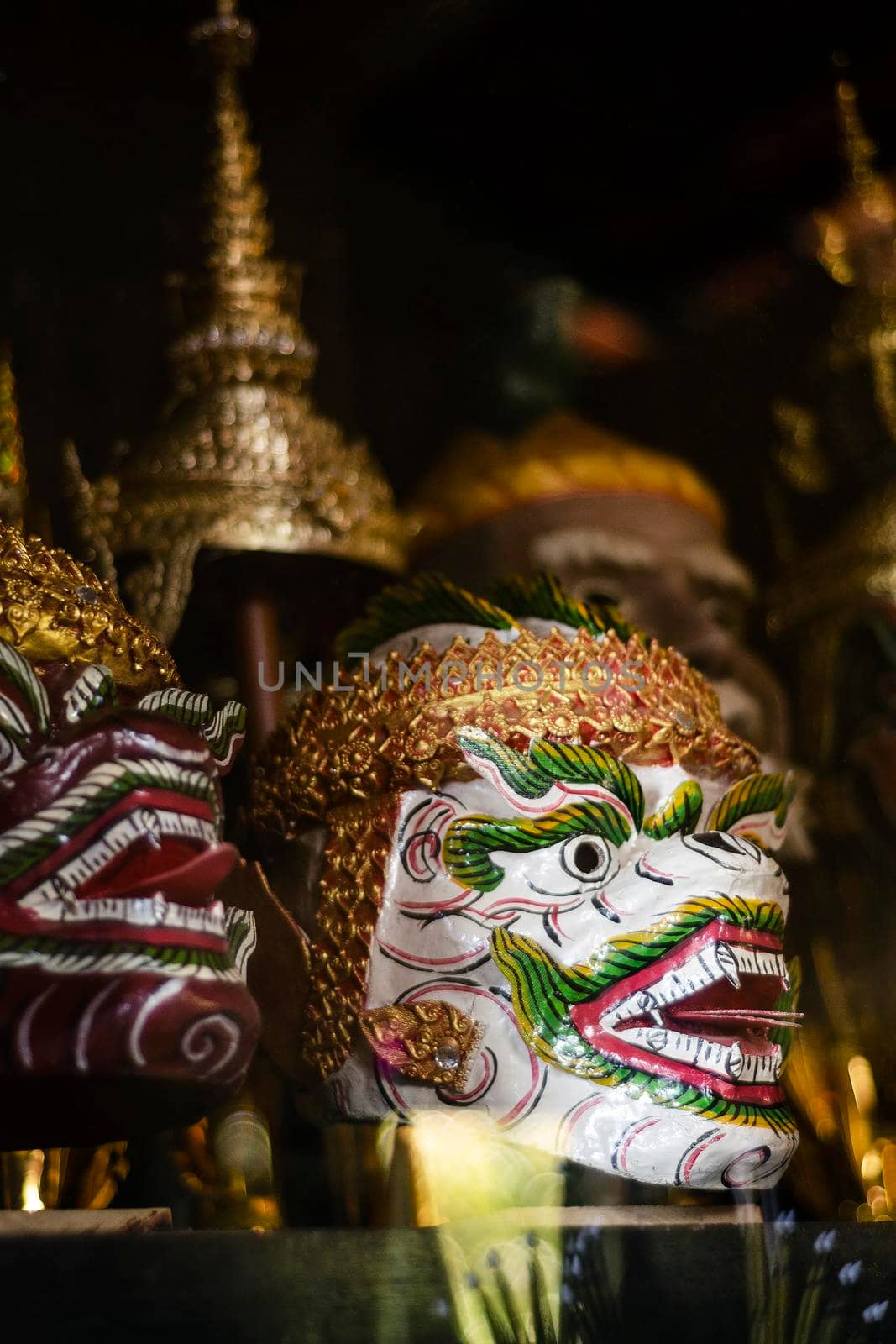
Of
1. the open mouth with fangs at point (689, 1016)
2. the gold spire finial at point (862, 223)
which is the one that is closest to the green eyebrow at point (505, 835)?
the open mouth with fangs at point (689, 1016)

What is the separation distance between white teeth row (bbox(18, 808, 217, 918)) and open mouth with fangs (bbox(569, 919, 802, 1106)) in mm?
513

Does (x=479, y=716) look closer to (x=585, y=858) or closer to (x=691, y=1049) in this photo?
(x=585, y=858)

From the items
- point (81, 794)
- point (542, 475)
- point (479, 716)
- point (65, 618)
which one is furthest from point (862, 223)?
point (81, 794)

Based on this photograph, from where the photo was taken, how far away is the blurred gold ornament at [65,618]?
129 centimetres

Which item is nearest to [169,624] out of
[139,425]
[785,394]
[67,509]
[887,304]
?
[67,509]

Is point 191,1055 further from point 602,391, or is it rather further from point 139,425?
point 602,391

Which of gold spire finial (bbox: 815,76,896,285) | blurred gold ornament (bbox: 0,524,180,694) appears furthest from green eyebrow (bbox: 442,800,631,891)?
gold spire finial (bbox: 815,76,896,285)

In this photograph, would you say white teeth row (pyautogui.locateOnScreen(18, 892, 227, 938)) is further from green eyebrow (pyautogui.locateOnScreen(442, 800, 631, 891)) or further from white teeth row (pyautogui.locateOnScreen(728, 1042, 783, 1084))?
white teeth row (pyautogui.locateOnScreen(728, 1042, 783, 1084))

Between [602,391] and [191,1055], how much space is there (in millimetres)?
1531

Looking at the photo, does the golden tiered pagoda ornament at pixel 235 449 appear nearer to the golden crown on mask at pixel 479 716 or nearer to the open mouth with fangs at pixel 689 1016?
the golden crown on mask at pixel 479 716

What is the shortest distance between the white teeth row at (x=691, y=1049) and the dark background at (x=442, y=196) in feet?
2.85

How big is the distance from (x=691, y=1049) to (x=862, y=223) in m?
1.61

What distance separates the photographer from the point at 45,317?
186 centimetres

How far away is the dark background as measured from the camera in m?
1.91
